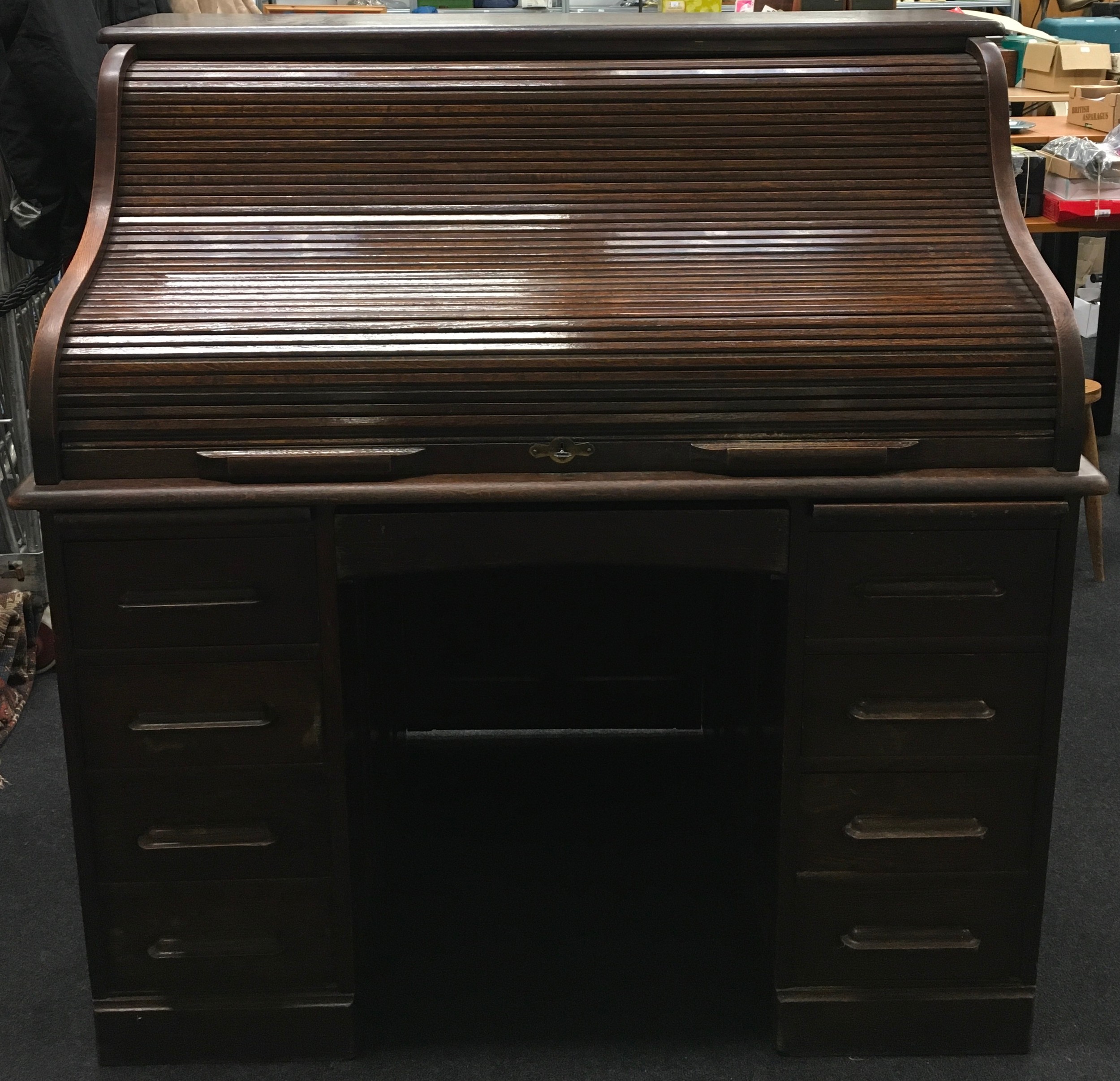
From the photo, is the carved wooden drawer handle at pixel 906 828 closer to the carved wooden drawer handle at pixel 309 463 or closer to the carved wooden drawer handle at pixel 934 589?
the carved wooden drawer handle at pixel 934 589

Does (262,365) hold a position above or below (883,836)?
above

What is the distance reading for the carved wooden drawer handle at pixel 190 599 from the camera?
1861 mm

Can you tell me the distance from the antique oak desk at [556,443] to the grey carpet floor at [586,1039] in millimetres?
49

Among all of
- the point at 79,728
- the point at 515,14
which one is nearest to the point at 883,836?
the point at 79,728

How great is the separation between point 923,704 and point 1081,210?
2.21 metres

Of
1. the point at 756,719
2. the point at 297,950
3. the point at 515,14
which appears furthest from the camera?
the point at 515,14

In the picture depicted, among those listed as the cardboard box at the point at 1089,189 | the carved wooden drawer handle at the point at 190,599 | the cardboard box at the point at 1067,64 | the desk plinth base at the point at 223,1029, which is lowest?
the desk plinth base at the point at 223,1029

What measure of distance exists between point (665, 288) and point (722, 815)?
1.19 metres

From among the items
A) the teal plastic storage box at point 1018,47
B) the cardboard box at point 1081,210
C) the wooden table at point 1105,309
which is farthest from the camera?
the teal plastic storage box at point 1018,47

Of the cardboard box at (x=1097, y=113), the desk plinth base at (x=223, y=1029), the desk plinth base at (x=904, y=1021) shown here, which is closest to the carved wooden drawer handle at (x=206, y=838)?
the desk plinth base at (x=223, y=1029)

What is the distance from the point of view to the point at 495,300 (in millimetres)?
1835

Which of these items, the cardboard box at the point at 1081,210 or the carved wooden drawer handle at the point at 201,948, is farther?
the cardboard box at the point at 1081,210

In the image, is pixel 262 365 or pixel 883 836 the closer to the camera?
pixel 262 365

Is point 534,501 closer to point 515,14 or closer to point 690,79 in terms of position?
point 690,79
